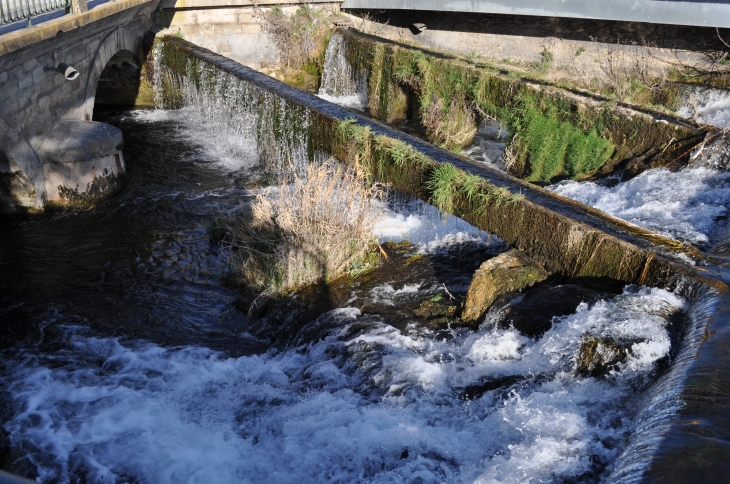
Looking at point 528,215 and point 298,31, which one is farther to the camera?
point 298,31

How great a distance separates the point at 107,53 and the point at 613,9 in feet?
32.1

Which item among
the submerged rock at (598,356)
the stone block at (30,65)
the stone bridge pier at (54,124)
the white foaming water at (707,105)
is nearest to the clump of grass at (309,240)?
the submerged rock at (598,356)

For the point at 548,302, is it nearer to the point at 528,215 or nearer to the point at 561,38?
the point at 528,215

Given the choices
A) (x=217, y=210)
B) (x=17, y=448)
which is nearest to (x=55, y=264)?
(x=217, y=210)

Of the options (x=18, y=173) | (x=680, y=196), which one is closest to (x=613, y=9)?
(x=680, y=196)

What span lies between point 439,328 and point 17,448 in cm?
378

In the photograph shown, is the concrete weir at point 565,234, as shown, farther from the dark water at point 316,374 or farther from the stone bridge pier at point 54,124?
the stone bridge pier at point 54,124

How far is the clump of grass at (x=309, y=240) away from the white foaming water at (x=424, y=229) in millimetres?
617

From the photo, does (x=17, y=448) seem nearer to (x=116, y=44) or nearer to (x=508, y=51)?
(x=116, y=44)

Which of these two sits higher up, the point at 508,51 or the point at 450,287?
the point at 508,51

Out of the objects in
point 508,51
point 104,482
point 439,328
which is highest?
point 508,51

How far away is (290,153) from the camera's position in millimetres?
9984

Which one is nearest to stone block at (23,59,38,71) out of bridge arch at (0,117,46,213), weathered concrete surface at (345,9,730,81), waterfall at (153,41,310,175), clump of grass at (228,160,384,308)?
bridge arch at (0,117,46,213)

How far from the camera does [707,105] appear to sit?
36.5ft
